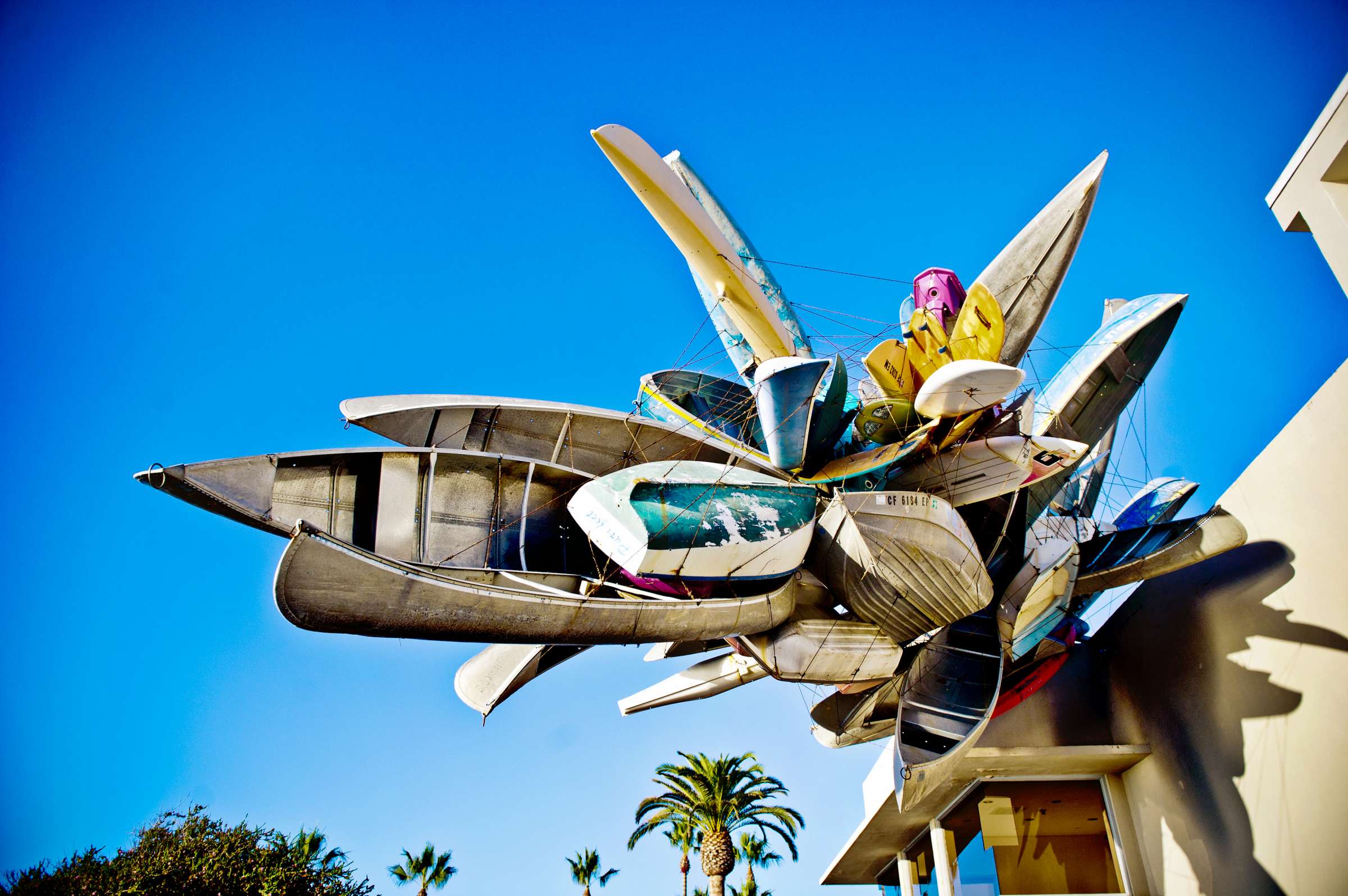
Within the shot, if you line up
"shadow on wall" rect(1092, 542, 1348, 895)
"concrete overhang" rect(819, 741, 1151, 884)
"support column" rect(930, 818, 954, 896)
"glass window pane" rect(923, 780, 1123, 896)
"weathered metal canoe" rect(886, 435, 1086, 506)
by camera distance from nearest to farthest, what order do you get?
"weathered metal canoe" rect(886, 435, 1086, 506)
"shadow on wall" rect(1092, 542, 1348, 895)
"concrete overhang" rect(819, 741, 1151, 884)
"glass window pane" rect(923, 780, 1123, 896)
"support column" rect(930, 818, 954, 896)

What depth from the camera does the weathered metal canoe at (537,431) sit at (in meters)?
13.6

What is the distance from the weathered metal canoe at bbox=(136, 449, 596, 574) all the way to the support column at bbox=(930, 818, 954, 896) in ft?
40.3

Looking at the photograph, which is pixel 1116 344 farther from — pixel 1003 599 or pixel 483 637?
pixel 483 637

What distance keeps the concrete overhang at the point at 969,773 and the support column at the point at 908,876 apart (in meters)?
0.75

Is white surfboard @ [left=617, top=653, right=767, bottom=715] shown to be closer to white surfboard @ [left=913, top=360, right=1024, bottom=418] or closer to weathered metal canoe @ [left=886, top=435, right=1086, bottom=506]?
weathered metal canoe @ [left=886, top=435, right=1086, bottom=506]

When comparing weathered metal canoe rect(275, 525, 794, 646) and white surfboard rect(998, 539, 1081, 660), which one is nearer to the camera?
weathered metal canoe rect(275, 525, 794, 646)

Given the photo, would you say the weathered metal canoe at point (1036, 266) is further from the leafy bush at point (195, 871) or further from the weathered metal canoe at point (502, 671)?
the leafy bush at point (195, 871)

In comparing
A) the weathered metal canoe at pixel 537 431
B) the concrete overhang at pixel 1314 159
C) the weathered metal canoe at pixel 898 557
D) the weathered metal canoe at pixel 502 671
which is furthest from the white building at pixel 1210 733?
the weathered metal canoe at pixel 537 431

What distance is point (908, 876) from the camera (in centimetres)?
2453

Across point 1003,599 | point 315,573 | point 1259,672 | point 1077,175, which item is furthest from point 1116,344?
point 315,573

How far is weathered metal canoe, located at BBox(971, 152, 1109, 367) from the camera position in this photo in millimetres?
15047

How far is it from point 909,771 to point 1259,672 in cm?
721

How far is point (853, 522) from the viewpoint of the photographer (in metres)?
13.7

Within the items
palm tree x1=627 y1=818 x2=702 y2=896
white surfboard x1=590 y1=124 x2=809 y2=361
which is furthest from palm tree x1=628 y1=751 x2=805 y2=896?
white surfboard x1=590 y1=124 x2=809 y2=361
